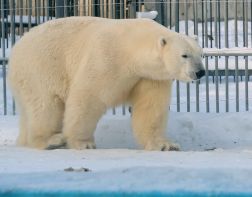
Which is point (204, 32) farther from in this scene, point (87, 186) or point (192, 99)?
point (87, 186)

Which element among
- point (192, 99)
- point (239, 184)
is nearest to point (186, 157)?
point (239, 184)

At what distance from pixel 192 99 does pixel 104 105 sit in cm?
479

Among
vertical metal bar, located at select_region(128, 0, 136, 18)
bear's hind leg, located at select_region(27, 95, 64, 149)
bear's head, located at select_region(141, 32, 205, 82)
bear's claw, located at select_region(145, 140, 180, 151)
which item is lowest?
bear's claw, located at select_region(145, 140, 180, 151)

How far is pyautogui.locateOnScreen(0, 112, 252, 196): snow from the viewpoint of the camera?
3.83m

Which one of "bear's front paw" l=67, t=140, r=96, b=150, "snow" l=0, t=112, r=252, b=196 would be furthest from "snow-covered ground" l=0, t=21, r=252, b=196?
"bear's front paw" l=67, t=140, r=96, b=150

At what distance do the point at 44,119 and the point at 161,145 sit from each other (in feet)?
3.34

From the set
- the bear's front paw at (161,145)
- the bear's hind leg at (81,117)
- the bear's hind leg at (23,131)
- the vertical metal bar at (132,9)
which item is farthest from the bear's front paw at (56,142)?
the vertical metal bar at (132,9)

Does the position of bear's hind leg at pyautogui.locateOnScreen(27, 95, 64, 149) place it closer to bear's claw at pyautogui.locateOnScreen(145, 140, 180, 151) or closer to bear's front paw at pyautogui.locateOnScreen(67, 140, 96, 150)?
bear's front paw at pyautogui.locateOnScreen(67, 140, 96, 150)

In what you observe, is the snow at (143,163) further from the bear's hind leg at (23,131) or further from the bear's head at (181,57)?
the bear's head at (181,57)

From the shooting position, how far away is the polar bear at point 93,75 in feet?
19.1

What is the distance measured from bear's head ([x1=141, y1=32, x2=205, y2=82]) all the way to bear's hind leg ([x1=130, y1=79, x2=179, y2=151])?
0.17 meters

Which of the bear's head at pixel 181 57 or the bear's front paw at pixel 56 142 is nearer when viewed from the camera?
the bear's head at pixel 181 57

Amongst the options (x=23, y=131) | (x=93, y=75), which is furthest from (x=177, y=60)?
(x=23, y=131)

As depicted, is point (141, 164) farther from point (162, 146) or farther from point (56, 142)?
point (56, 142)
